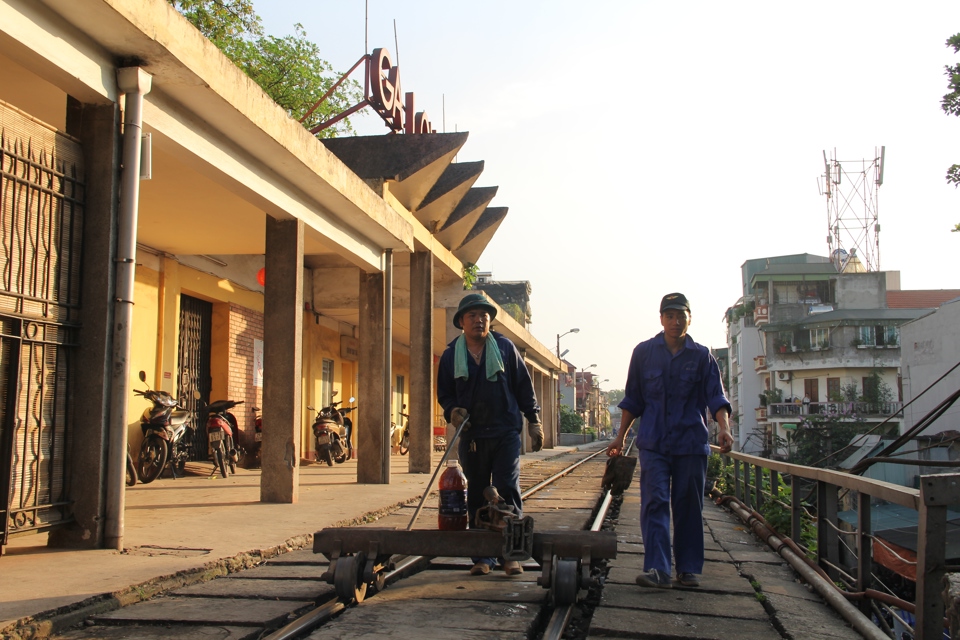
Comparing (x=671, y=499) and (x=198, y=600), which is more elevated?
(x=671, y=499)

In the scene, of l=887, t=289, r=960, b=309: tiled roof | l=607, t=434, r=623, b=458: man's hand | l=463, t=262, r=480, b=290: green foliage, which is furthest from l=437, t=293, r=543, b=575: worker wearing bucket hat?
l=887, t=289, r=960, b=309: tiled roof

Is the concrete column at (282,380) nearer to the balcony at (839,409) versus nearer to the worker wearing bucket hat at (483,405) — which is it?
the worker wearing bucket hat at (483,405)

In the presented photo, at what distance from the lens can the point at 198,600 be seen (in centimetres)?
465

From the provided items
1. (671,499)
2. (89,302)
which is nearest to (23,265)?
(89,302)

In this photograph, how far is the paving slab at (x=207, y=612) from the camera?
4109mm

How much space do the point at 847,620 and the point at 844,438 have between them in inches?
1561

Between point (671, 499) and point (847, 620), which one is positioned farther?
point (671, 499)

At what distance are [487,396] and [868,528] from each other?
2403 mm

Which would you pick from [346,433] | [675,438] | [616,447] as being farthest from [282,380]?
[346,433]

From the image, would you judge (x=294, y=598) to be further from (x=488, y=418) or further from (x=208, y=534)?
(x=208, y=534)

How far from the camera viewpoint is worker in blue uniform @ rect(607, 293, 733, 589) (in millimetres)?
5172

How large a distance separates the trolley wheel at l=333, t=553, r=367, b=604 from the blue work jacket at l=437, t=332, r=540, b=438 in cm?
127

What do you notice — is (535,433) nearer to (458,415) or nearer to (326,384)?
(458,415)

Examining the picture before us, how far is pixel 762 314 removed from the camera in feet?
191
